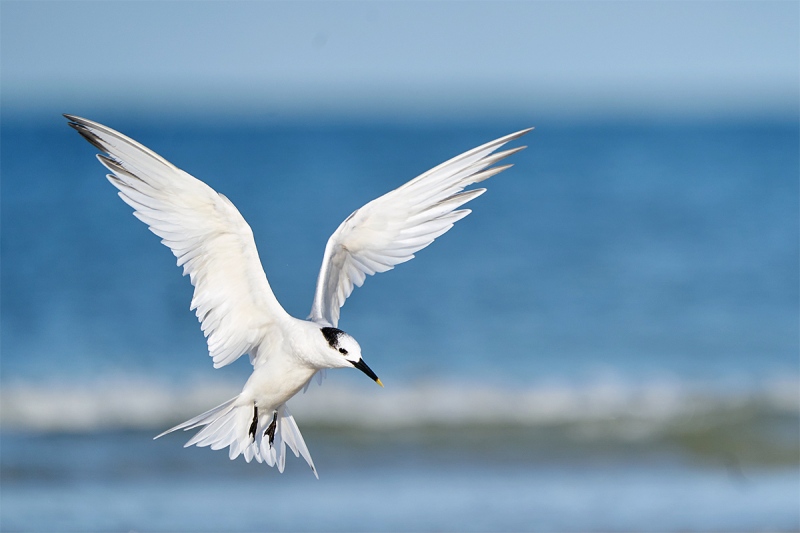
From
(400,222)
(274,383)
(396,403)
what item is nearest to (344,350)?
(274,383)

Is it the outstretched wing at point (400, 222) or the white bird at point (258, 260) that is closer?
the white bird at point (258, 260)

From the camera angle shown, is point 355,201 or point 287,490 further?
point 355,201

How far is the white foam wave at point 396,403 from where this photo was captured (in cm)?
998

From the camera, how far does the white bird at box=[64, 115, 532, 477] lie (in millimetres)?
5273

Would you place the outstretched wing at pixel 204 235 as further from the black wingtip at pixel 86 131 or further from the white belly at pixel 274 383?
the white belly at pixel 274 383

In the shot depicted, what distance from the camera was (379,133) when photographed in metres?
43.7

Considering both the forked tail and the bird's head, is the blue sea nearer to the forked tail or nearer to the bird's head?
the forked tail

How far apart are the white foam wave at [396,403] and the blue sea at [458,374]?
1.2 inches

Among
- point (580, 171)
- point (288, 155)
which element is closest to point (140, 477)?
point (580, 171)

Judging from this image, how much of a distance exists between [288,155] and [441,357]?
2012 cm

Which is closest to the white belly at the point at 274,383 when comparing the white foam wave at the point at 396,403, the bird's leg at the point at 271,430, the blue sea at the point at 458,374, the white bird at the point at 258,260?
the white bird at the point at 258,260

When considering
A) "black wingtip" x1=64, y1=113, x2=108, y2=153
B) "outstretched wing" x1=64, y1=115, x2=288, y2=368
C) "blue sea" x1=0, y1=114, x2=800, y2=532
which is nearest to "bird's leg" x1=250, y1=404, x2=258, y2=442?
"outstretched wing" x1=64, y1=115, x2=288, y2=368

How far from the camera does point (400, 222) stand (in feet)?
18.6

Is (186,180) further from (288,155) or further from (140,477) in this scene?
(288,155)
